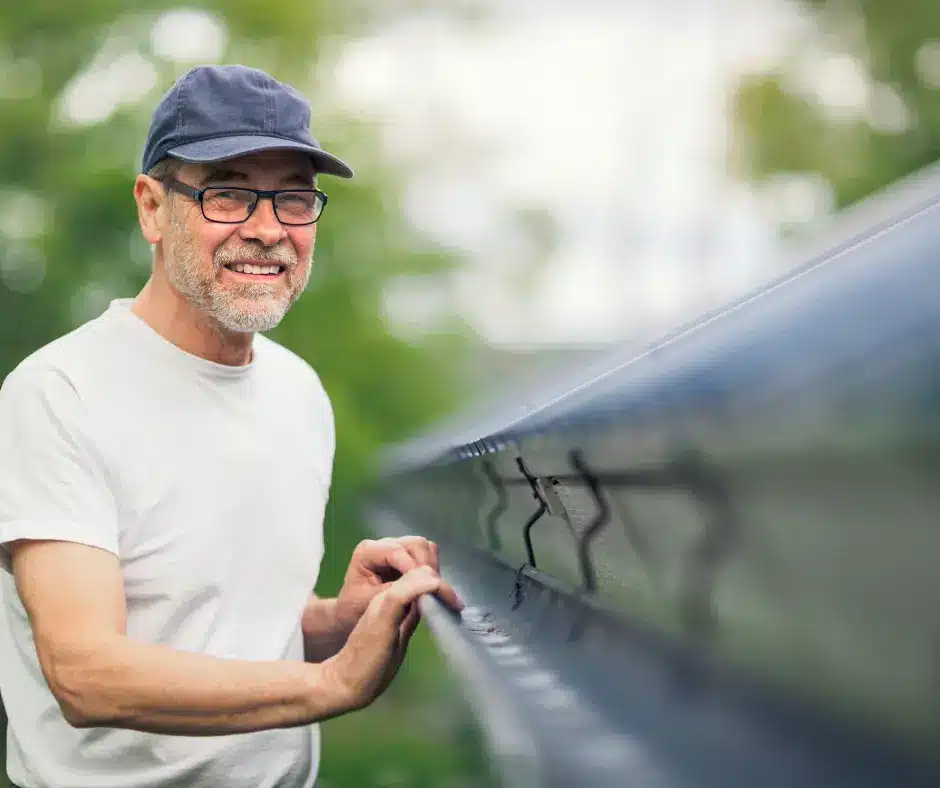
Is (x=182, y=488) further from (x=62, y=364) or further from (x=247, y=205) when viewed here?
(x=247, y=205)

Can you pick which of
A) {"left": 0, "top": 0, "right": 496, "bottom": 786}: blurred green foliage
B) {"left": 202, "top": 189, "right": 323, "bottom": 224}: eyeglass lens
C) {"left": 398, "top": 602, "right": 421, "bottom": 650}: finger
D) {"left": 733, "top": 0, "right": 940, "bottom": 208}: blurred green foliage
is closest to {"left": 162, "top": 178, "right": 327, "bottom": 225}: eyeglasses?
{"left": 202, "top": 189, "right": 323, "bottom": 224}: eyeglass lens

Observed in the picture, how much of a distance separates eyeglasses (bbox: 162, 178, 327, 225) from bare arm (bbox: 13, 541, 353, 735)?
0.43 m

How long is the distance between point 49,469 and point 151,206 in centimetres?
36

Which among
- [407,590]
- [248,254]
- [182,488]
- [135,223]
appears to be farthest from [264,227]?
[135,223]

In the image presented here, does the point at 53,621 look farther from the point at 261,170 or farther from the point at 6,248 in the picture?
the point at 6,248

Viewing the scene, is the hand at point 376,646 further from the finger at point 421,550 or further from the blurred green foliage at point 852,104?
the blurred green foliage at point 852,104

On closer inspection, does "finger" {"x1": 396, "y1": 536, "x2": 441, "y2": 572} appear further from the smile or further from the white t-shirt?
the smile

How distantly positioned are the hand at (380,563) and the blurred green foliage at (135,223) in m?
4.53

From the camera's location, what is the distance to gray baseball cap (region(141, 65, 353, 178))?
4.12 ft

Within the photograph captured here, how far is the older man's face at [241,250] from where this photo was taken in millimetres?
1296

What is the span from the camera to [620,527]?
65 centimetres

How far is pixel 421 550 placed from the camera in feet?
4.29

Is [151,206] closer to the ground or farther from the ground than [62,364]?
farther from the ground

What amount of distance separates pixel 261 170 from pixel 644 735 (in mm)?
918
